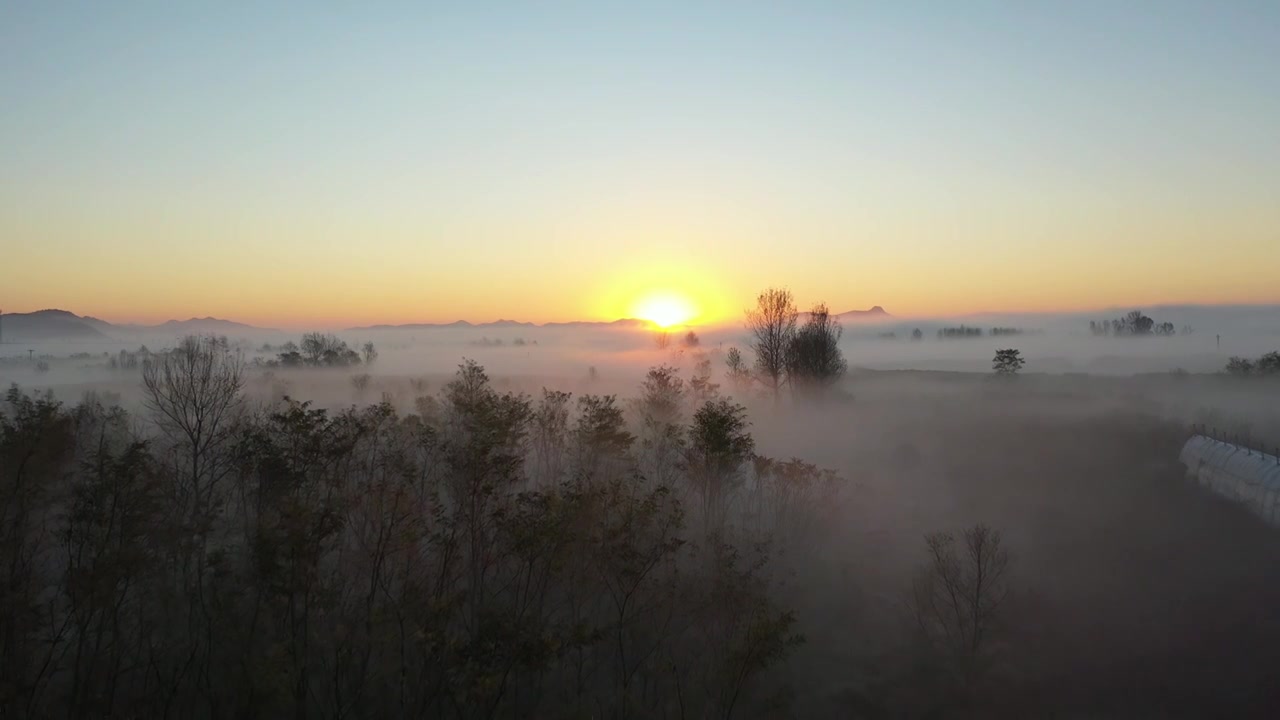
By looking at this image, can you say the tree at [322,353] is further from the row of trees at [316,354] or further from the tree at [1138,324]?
the tree at [1138,324]

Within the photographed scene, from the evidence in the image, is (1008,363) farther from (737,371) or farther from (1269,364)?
(737,371)

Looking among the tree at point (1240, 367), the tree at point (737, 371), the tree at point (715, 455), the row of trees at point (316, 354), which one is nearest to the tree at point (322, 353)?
the row of trees at point (316, 354)

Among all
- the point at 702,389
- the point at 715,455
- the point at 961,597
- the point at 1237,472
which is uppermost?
the point at 702,389

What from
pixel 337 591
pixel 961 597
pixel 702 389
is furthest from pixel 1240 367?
pixel 337 591

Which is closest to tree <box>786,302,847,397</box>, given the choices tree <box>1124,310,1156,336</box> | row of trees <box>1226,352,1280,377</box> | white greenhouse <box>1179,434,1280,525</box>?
white greenhouse <box>1179,434,1280,525</box>

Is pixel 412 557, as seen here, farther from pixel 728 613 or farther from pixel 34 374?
pixel 34 374
